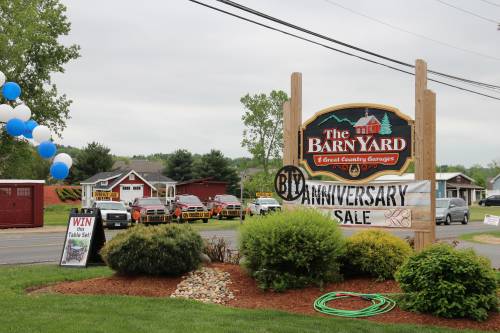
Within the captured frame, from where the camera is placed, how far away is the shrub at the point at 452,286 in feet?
23.9

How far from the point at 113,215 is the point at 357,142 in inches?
946

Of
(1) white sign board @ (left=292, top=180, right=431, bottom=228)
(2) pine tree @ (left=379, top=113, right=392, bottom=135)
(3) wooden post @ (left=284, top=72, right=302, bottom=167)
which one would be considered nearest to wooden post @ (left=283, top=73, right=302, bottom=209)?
(3) wooden post @ (left=284, top=72, right=302, bottom=167)

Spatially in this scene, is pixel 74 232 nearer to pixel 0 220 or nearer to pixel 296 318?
pixel 296 318

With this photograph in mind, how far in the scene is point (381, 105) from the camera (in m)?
10.9

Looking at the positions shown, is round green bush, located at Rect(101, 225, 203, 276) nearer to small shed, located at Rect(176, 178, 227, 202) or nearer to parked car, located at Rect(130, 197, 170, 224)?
parked car, located at Rect(130, 197, 170, 224)

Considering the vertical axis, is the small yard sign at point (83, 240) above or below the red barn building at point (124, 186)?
below

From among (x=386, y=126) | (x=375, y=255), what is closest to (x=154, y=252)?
(x=375, y=255)

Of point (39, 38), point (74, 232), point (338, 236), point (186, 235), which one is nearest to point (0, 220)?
point (39, 38)

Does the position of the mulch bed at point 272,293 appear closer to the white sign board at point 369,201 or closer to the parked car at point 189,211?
the white sign board at point 369,201

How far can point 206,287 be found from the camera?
30.6 ft

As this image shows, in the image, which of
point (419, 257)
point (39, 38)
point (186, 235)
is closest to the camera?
point (419, 257)

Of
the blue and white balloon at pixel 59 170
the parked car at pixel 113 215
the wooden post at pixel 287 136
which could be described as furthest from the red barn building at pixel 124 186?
the wooden post at pixel 287 136

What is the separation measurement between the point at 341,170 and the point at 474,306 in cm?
458

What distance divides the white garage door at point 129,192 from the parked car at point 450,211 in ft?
100
